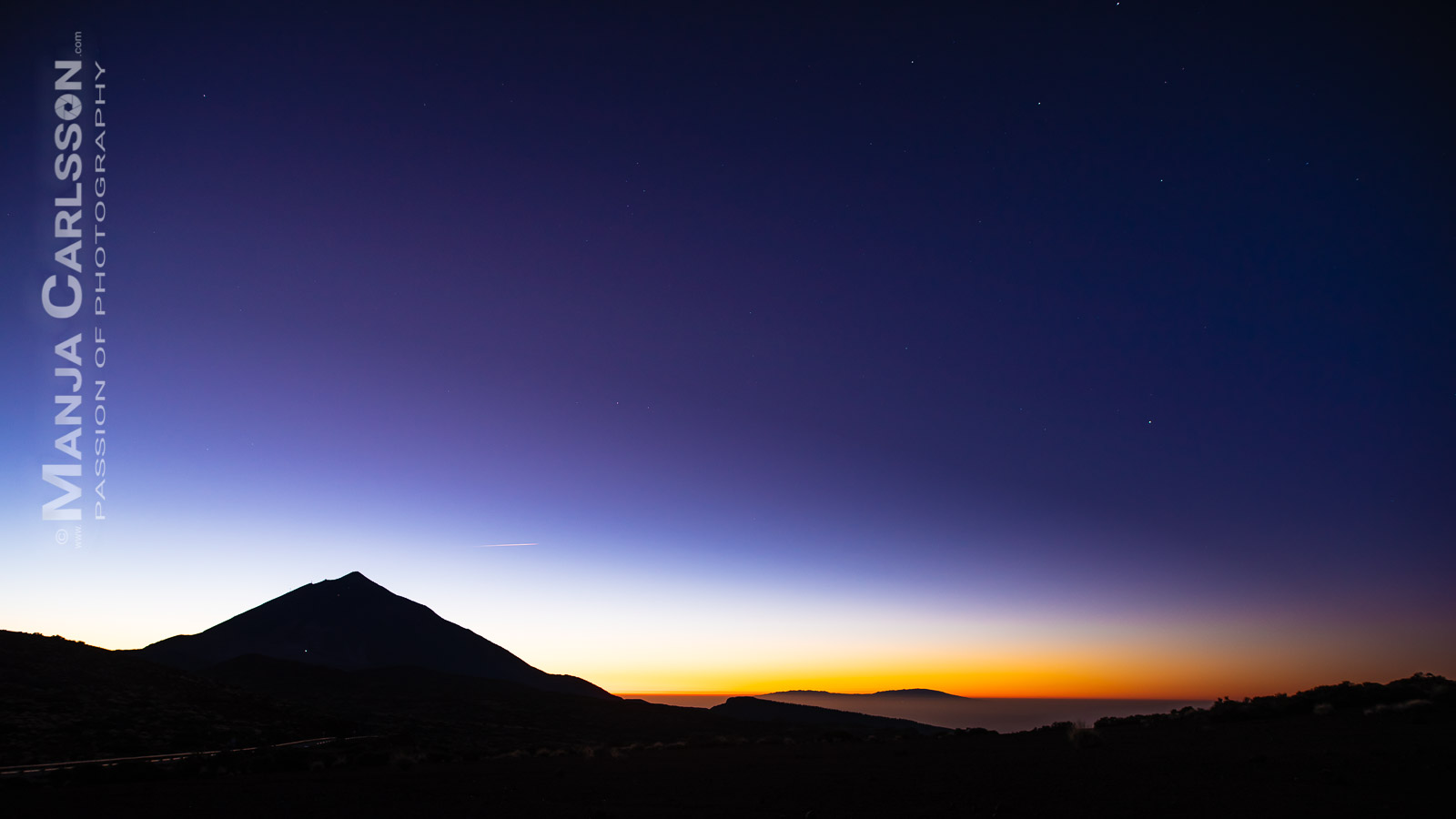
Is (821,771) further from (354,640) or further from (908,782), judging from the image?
(354,640)

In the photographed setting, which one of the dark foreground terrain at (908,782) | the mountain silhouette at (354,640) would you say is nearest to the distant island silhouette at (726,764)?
the dark foreground terrain at (908,782)

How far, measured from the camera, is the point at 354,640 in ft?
416

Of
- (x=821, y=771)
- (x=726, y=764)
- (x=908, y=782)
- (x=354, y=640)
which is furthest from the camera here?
(x=354, y=640)

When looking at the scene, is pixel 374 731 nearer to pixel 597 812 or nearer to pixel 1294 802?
pixel 597 812

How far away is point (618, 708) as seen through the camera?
68.6 metres

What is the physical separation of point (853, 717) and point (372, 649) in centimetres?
8185

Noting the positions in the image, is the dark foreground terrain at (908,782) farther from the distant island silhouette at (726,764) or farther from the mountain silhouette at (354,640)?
the mountain silhouette at (354,640)

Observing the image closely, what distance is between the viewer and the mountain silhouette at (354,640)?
4574 inches

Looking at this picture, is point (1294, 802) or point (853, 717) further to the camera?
point (853, 717)

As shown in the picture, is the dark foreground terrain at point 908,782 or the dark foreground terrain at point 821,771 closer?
the dark foreground terrain at point 908,782

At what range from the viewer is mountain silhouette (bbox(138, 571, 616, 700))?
116 metres

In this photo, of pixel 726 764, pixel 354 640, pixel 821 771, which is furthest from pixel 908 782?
pixel 354 640

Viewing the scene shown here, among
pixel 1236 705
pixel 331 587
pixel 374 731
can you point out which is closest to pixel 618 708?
pixel 374 731

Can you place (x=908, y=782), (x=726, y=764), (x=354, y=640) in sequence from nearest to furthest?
(x=908, y=782) → (x=726, y=764) → (x=354, y=640)
